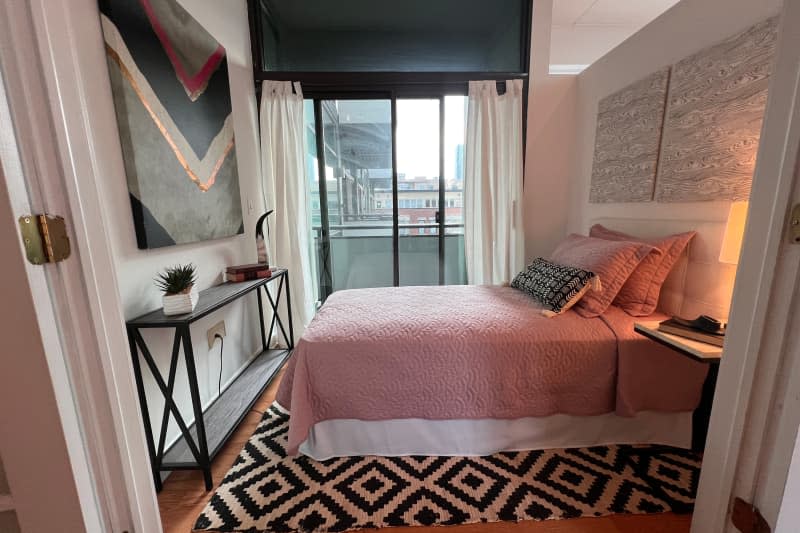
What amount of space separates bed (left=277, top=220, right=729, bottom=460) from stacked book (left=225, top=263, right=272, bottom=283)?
0.83m

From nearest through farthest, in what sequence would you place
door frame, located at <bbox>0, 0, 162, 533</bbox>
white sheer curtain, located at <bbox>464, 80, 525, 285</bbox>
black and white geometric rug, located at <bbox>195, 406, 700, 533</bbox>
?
door frame, located at <bbox>0, 0, 162, 533</bbox>
black and white geometric rug, located at <bbox>195, 406, 700, 533</bbox>
white sheer curtain, located at <bbox>464, 80, 525, 285</bbox>

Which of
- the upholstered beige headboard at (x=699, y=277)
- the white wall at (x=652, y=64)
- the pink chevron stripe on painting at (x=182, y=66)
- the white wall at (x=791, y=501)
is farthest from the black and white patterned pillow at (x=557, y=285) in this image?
the pink chevron stripe on painting at (x=182, y=66)

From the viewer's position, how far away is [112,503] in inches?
26.7

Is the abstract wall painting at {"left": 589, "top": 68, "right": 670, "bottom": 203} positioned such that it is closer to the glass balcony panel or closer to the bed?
the bed

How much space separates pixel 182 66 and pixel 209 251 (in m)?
1.02

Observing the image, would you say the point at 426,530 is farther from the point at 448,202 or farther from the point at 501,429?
the point at 448,202

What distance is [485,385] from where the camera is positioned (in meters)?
1.49

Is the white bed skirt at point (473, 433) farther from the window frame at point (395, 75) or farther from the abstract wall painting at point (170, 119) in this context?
the window frame at point (395, 75)

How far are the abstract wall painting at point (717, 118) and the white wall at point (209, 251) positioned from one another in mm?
2667

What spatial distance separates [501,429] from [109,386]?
Answer: 1532 mm

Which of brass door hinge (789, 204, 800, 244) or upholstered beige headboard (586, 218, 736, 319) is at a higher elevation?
brass door hinge (789, 204, 800, 244)

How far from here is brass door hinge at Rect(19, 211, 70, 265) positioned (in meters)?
0.54

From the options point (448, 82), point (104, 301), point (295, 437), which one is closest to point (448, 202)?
point (448, 82)

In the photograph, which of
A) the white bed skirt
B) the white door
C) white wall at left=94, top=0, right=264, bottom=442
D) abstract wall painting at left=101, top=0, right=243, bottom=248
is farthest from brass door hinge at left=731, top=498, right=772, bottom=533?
abstract wall painting at left=101, top=0, right=243, bottom=248
